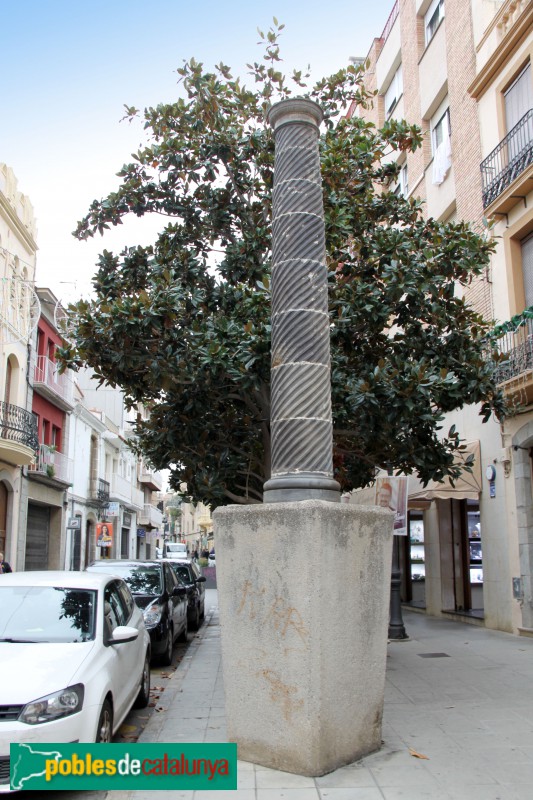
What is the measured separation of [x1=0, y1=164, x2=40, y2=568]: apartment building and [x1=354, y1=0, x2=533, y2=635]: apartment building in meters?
12.0

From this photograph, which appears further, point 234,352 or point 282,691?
point 234,352

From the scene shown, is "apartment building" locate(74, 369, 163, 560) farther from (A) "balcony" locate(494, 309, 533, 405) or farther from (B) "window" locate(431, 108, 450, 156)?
(A) "balcony" locate(494, 309, 533, 405)

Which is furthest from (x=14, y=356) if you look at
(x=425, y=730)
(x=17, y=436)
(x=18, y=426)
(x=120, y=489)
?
(x=425, y=730)

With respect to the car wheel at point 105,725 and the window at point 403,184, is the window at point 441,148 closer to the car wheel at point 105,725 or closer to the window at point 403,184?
the window at point 403,184

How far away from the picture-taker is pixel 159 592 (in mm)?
11094

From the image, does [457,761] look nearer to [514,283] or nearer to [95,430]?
[514,283]

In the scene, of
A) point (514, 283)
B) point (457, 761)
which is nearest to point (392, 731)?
point (457, 761)

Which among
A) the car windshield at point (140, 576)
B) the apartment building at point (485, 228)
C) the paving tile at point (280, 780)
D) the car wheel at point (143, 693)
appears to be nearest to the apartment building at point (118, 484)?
the apartment building at point (485, 228)

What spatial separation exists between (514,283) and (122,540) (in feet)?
115

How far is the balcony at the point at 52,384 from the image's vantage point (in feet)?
83.5

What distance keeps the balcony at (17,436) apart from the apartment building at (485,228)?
11.6m

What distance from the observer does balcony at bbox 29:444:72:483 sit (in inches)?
971

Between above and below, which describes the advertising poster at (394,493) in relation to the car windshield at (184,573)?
above

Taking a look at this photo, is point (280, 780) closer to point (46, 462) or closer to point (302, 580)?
point (302, 580)
